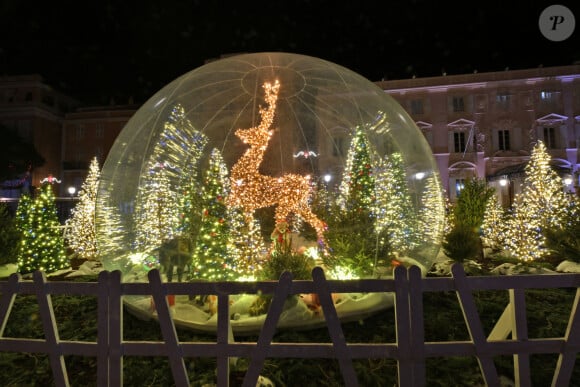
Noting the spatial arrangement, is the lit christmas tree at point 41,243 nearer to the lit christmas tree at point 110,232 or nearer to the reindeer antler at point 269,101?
the lit christmas tree at point 110,232

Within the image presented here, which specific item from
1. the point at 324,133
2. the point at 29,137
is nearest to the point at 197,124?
the point at 324,133

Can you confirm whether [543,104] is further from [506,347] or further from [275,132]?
[506,347]

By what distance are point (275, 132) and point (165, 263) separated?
11.8ft

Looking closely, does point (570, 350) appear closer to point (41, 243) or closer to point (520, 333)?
point (520, 333)

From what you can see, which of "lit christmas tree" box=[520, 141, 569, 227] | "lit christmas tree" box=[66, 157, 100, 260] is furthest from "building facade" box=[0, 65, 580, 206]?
"lit christmas tree" box=[66, 157, 100, 260]

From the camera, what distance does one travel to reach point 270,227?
8.20m

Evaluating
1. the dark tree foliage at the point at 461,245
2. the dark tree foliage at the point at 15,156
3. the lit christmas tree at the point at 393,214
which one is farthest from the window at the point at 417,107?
the dark tree foliage at the point at 15,156

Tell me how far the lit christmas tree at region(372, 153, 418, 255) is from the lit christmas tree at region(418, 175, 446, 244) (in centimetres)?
23

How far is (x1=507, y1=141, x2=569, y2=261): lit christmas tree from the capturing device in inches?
431

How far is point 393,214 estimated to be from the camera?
609 centimetres

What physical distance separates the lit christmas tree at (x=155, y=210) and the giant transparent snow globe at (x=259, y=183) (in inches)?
0.7

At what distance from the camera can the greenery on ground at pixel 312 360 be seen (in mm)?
4004

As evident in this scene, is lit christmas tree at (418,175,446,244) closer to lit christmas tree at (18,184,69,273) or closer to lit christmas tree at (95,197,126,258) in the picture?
lit christmas tree at (95,197,126,258)

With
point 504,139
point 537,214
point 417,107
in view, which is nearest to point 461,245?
point 537,214
